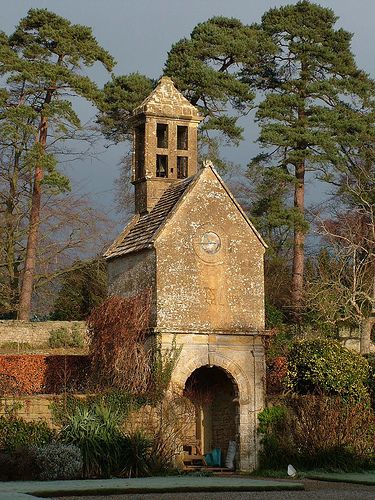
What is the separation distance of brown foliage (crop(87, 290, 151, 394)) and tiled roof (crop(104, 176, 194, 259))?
1487 mm

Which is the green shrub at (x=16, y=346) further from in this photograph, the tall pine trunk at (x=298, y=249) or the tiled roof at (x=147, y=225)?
the tiled roof at (x=147, y=225)

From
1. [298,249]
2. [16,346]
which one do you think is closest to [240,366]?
[16,346]

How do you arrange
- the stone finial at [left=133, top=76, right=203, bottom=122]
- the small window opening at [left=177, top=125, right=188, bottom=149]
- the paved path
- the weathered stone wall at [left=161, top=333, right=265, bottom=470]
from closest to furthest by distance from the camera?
the paved path, the weathered stone wall at [left=161, top=333, right=265, bottom=470], the stone finial at [left=133, top=76, right=203, bottom=122], the small window opening at [left=177, top=125, right=188, bottom=149]

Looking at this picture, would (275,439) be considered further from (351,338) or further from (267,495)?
(351,338)

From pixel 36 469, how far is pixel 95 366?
17.4 ft

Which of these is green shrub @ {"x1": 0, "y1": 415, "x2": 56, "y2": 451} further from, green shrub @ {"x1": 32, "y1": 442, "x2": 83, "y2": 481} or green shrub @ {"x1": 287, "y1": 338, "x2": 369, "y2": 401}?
green shrub @ {"x1": 287, "y1": 338, "x2": 369, "y2": 401}

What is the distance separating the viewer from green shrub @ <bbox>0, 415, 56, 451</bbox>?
22.7 metres

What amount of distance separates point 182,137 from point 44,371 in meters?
8.82

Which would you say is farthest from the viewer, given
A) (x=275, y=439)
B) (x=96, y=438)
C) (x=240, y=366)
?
(x=240, y=366)

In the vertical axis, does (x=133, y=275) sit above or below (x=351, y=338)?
below

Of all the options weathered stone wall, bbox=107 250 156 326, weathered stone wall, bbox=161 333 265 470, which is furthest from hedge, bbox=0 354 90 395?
weathered stone wall, bbox=161 333 265 470

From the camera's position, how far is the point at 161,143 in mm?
29719

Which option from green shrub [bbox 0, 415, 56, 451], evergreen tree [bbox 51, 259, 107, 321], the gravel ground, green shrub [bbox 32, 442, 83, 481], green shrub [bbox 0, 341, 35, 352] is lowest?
the gravel ground

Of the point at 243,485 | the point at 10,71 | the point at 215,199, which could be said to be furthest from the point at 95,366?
the point at 10,71
